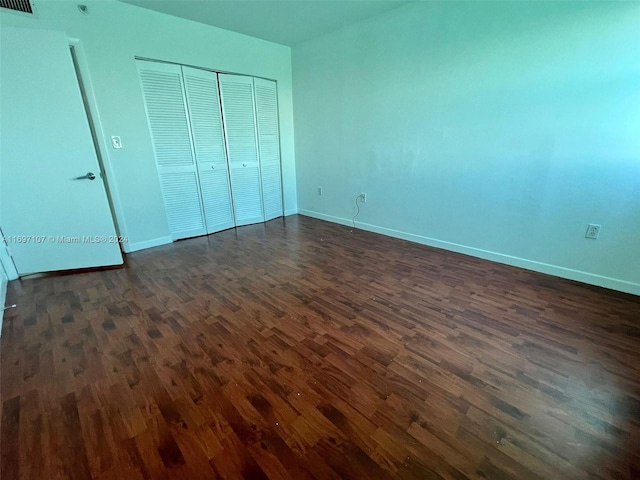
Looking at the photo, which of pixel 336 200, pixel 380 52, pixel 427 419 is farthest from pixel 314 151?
pixel 427 419

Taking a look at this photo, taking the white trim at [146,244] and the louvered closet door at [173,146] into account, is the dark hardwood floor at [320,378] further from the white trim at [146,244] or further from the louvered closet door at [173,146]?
the louvered closet door at [173,146]

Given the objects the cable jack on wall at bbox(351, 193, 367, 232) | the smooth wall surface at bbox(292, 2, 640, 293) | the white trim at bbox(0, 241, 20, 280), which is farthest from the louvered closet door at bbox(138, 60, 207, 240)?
the cable jack on wall at bbox(351, 193, 367, 232)

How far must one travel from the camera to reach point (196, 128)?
3.44 metres

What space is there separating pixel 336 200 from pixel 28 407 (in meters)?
3.62

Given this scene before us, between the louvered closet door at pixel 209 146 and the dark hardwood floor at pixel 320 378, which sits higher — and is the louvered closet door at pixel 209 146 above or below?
above

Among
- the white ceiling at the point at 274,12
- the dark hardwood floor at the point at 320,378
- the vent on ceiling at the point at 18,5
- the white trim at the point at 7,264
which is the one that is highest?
the white ceiling at the point at 274,12

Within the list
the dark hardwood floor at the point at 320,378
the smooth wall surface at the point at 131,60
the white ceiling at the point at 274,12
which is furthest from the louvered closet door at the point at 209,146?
the dark hardwood floor at the point at 320,378

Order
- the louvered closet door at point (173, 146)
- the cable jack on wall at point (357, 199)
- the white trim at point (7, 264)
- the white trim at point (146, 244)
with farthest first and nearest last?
the cable jack on wall at point (357, 199), the white trim at point (146, 244), the louvered closet door at point (173, 146), the white trim at point (7, 264)

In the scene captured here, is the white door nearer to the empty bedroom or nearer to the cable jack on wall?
the empty bedroom

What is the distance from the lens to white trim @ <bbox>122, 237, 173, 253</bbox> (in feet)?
10.5

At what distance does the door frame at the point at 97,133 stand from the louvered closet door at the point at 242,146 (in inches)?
53.5

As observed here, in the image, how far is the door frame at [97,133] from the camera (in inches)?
102

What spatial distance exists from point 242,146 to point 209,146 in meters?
0.49

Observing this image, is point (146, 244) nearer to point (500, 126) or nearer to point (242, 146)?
point (242, 146)
